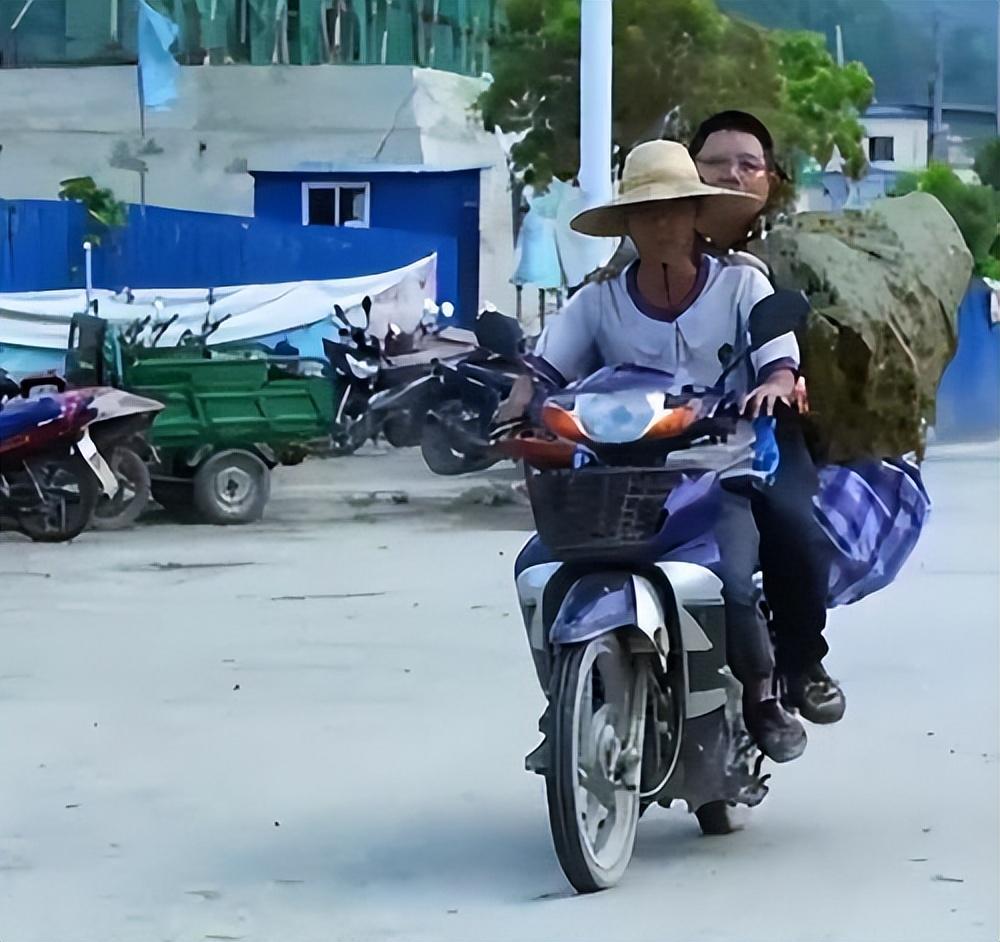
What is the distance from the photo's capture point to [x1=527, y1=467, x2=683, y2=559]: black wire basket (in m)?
4.88

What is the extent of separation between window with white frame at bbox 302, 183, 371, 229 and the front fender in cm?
1681

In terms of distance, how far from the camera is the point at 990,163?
37406 millimetres

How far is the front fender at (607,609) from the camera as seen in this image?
491 centimetres

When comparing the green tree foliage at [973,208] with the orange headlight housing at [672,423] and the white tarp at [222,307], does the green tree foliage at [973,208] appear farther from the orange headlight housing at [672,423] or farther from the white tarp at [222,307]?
the orange headlight housing at [672,423]

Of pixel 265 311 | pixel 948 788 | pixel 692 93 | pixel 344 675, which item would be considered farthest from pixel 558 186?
pixel 948 788

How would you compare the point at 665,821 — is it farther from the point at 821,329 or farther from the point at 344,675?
the point at 344,675

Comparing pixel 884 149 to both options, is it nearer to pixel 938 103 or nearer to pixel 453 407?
pixel 938 103

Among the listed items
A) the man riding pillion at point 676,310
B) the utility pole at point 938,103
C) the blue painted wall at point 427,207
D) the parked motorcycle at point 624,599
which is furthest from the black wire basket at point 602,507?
the utility pole at point 938,103

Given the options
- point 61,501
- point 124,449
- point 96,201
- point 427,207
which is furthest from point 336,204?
point 61,501

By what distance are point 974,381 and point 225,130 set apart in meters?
7.68

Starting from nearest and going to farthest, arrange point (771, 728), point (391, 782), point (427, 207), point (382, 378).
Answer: point (771, 728) → point (391, 782) → point (382, 378) → point (427, 207)

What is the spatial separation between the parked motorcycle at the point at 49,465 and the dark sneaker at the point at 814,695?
24.6 ft

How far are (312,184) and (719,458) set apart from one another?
56.3 feet

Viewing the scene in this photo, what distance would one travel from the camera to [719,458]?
4.98 m
